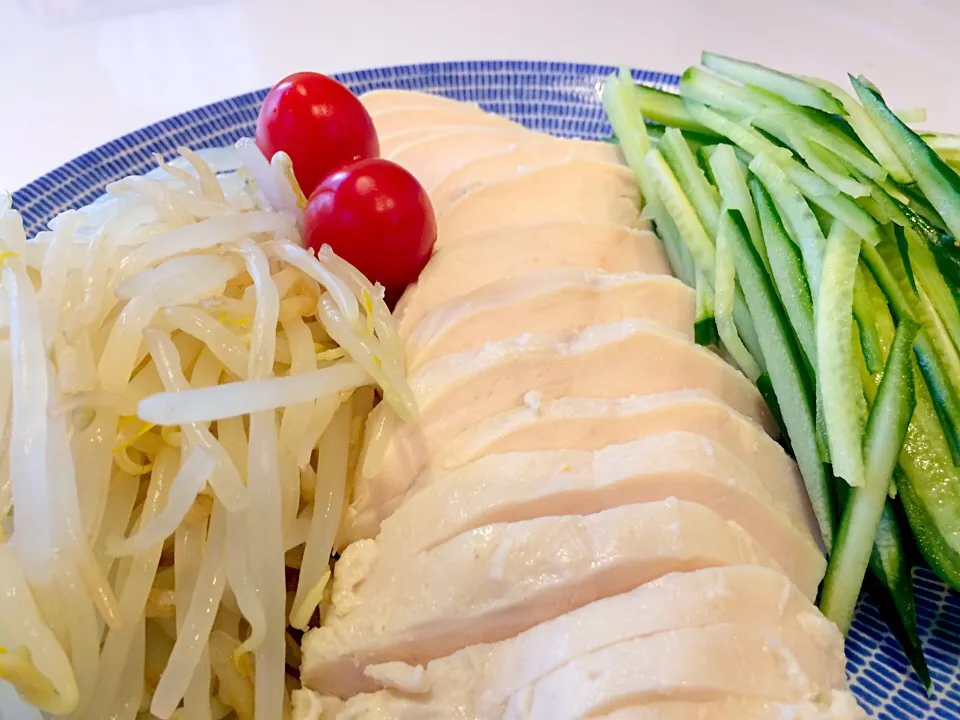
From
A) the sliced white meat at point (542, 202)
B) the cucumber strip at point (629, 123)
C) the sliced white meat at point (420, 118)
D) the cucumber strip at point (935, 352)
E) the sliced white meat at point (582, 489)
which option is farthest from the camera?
the sliced white meat at point (420, 118)

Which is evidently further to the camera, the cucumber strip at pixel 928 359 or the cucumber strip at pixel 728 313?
the cucumber strip at pixel 728 313

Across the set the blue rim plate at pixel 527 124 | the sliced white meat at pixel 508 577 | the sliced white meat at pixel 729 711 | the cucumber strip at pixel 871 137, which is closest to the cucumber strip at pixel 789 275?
the cucumber strip at pixel 871 137

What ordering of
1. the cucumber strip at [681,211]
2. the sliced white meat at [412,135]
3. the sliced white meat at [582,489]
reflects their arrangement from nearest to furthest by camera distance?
the sliced white meat at [582,489] < the cucumber strip at [681,211] < the sliced white meat at [412,135]

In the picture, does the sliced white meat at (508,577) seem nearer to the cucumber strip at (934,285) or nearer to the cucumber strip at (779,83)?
the cucumber strip at (934,285)

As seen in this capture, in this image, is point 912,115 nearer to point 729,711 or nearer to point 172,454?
point 729,711

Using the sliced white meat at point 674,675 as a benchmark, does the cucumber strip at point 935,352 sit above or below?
above

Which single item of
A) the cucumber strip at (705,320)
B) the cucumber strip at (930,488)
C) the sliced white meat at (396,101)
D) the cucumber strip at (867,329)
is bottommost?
the cucumber strip at (930,488)

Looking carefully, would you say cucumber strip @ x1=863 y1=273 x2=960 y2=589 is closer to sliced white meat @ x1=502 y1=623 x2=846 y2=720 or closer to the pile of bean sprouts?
sliced white meat @ x1=502 y1=623 x2=846 y2=720
